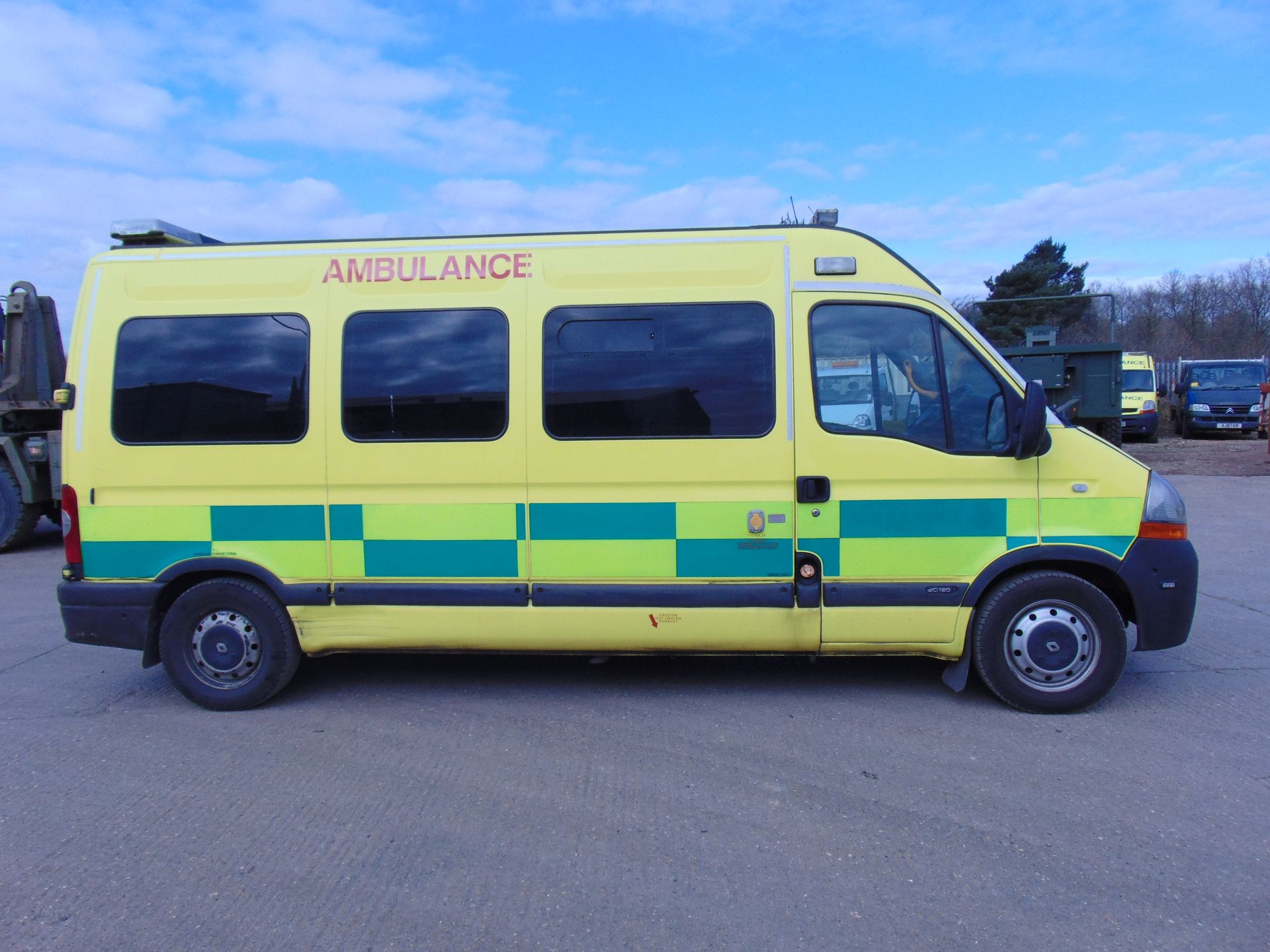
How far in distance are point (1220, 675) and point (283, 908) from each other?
16.4 feet

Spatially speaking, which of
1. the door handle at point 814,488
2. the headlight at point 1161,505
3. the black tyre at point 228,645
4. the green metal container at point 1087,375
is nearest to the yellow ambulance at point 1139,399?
the green metal container at point 1087,375

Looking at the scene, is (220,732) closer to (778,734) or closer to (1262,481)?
(778,734)

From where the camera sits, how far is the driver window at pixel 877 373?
428 centimetres

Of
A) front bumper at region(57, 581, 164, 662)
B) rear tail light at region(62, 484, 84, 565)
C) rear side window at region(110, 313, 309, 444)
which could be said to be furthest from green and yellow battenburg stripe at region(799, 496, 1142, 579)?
rear tail light at region(62, 484, 84, 565)

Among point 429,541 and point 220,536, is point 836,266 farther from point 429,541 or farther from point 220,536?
point 220,536

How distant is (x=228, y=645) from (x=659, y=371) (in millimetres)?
2708

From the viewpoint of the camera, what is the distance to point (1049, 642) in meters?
4.27

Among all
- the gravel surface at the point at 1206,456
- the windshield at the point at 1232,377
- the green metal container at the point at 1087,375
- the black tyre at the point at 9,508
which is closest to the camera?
the black tyre at the point at 9,508

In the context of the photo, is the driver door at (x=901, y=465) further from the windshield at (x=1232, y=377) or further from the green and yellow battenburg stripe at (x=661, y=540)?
the windshield at (x=1232, y=377)

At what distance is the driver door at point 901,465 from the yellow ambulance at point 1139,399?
19.1m

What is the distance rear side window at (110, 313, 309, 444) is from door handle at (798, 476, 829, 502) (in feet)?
8.44

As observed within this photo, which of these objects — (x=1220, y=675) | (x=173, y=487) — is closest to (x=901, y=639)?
(x=1220, y=675)

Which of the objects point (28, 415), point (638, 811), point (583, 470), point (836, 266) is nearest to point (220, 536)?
point (583, 470)

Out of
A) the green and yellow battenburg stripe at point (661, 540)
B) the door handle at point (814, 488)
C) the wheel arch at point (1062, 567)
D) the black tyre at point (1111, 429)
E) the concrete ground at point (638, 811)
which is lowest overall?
the concrete ground at point (638, 811)
